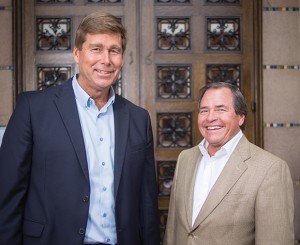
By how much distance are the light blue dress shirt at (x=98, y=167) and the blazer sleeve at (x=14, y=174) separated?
0.27 metres

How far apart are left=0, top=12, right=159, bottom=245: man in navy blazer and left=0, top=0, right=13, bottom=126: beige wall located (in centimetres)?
122

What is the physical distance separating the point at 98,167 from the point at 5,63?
1562 mm

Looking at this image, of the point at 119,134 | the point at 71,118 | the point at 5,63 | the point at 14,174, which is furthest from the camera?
the point at 5,63

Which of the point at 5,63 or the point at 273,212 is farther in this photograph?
the point at 5,63

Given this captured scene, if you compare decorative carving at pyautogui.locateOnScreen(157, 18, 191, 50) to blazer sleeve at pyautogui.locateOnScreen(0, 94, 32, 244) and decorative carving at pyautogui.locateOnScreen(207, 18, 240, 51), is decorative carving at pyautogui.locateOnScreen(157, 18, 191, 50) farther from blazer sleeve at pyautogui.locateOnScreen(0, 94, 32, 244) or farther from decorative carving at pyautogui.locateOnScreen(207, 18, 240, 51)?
blazer sleeve at pyautogui.locateOnScreen(0, 94, 32, 244)

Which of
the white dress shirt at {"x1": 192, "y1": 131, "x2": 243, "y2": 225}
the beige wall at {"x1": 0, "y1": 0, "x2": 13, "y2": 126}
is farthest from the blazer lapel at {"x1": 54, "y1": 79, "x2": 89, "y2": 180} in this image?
the beige wall at {"x1": 0, "y1": 0, "x2": 13, "y2": 126}

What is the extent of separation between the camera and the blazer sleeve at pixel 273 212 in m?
1.63

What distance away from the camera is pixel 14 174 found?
1.61 m

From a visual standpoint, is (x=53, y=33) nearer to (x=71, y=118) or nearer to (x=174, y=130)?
(x=174, y=130)

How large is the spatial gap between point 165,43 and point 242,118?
1.34m

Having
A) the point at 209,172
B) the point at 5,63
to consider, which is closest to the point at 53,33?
the point at 5,63

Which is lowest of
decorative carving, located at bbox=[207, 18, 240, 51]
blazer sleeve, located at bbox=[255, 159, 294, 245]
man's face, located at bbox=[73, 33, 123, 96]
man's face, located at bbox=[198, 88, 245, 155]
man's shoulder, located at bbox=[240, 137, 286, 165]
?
blazer sleeve, located at bbox=[255, 159, 294, 245]

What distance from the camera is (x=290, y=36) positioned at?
9.72 ft

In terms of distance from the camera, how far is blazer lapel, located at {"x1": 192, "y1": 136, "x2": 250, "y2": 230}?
1.73 metres
